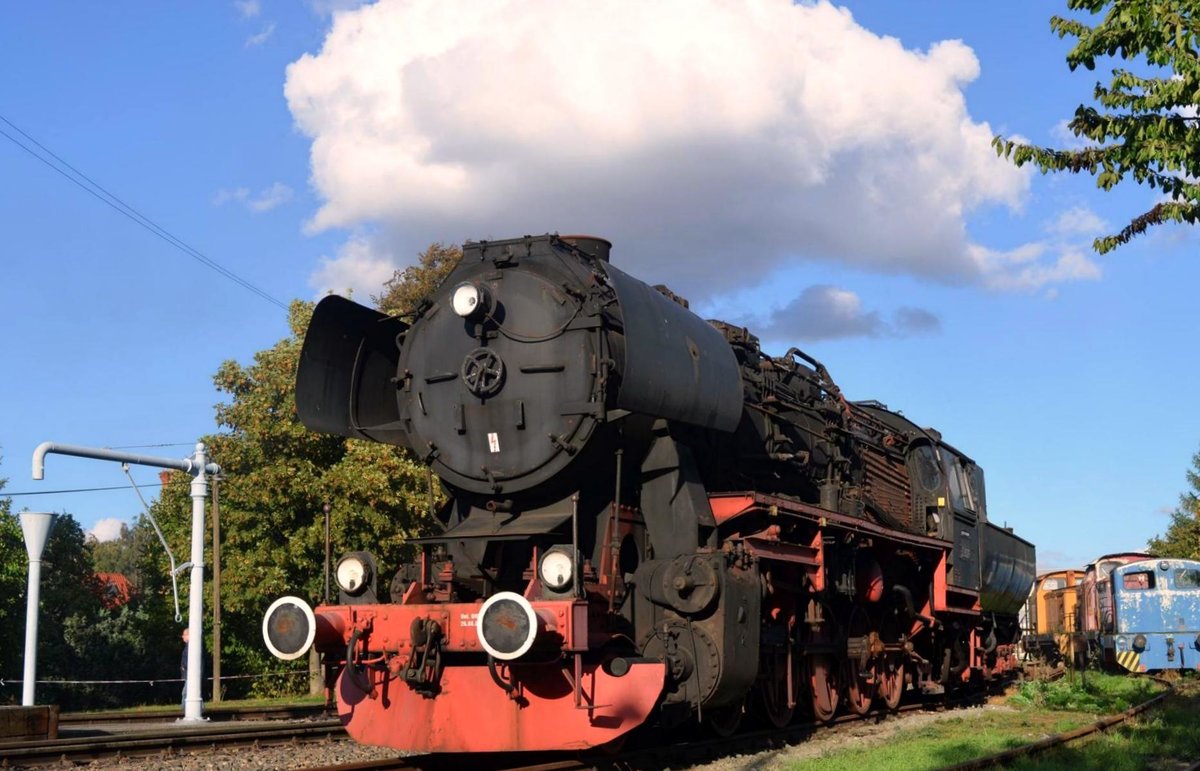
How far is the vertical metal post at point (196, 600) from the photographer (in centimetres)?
1599

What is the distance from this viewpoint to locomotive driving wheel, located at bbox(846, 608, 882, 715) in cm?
1314

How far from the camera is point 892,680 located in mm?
14812

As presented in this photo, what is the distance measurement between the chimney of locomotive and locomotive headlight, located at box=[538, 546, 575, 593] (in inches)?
113

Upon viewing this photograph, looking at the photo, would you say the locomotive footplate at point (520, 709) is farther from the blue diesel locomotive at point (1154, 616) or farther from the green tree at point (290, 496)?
the blue diesel locomotive at point (1154, 616)

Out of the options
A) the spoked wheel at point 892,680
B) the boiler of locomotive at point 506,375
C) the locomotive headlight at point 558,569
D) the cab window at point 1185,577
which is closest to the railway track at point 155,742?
the boiler of locomotive at point 506,375

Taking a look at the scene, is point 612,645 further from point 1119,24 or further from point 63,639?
point 63,639

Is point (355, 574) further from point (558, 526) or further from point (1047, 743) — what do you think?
point (1047, 743)

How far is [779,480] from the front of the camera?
12.4 meters

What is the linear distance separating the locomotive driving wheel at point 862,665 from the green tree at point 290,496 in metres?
11.1

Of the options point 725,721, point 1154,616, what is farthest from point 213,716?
point 1154,616

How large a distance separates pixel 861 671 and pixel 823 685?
0.89 meters

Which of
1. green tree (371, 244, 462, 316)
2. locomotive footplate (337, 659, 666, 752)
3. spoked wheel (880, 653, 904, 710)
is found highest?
green tree (371, 244, 462, 316)

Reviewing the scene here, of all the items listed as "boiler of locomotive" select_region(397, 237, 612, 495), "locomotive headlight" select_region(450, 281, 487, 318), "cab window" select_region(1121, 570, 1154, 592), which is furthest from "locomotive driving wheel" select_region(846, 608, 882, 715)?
"cab window" select_region(1121, 570, 1154, 592)

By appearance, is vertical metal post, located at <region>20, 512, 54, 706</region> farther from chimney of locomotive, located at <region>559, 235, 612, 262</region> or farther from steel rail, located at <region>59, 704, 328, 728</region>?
chimney of locomotive, located at <region>559, 235, 612, 262</region>
